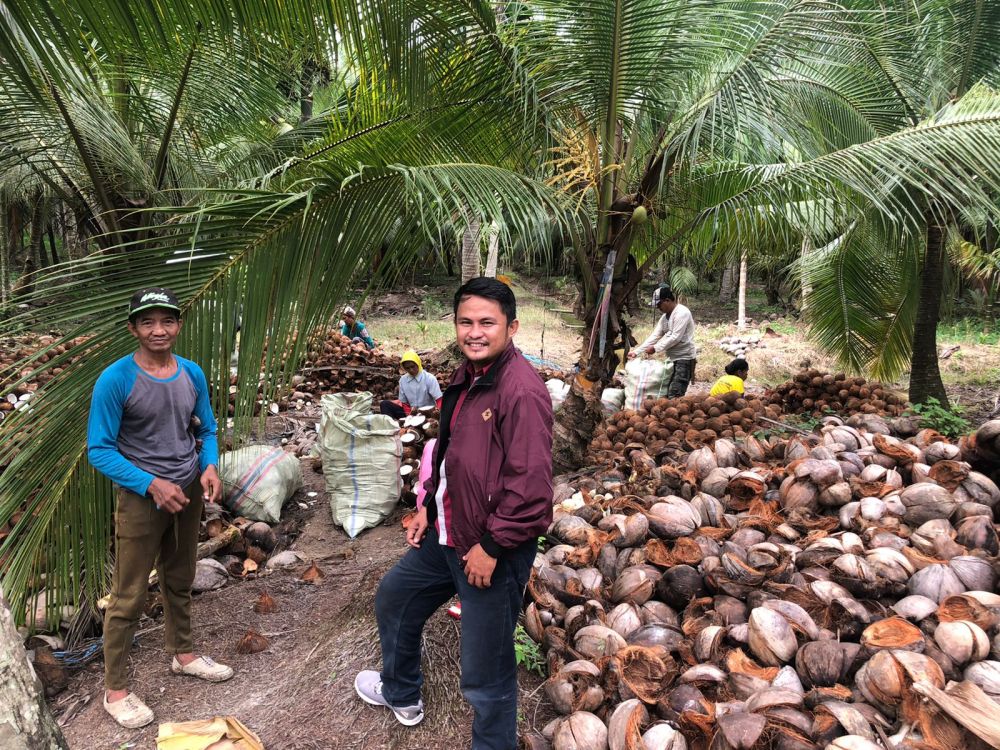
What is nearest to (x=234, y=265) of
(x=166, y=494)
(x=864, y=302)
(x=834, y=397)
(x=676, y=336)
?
(x=166, y=494)

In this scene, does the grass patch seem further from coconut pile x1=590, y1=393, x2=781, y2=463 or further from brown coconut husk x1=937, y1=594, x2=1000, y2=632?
brown coconut husk x1=937, y1=594, x2=1000, y2=632

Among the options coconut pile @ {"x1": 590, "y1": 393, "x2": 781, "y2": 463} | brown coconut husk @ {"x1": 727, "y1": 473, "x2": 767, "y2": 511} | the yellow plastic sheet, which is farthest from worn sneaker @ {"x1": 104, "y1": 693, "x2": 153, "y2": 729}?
coconut pile @ {"x1": 590, "y1": 393, "x2": 781, "y2": 463}

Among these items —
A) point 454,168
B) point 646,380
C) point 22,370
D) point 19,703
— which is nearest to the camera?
point 19,703

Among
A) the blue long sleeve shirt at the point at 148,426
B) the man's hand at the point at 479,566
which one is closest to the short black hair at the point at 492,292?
the man's hand at the point at 479,566

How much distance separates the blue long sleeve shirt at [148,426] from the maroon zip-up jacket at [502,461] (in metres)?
1.20

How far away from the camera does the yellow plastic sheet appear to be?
7.07 ft

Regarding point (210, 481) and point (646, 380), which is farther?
point (646, 380)

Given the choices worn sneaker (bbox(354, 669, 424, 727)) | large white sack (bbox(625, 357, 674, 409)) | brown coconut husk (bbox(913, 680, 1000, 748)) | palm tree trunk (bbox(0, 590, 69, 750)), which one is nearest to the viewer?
palm tree trunk (bbox(0, 590, 69, 750))

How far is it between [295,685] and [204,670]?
443 mm

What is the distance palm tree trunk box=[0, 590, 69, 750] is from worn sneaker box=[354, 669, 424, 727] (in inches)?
44.3

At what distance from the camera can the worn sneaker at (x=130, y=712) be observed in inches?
93.4

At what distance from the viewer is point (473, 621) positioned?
73.7 inches

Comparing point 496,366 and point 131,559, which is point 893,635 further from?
point 131,559

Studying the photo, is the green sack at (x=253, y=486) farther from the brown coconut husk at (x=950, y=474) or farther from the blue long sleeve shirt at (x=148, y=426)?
the brown coconut husk at (x=950, y=474)
